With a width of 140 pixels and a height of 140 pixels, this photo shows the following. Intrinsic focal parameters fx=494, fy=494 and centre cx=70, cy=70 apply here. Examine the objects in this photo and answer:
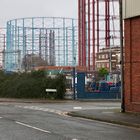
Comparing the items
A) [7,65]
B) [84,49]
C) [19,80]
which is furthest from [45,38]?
[19,80]

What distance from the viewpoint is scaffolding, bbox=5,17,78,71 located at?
107250 millimetres

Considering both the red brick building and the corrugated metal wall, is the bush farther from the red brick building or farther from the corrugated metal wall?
the corrugated metal wall

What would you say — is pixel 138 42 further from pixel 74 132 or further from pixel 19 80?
pixel 19 80

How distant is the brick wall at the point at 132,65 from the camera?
88.8ft

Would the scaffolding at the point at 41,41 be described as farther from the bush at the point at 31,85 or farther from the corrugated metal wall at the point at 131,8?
the corrugated metal wall at the point at 131,8

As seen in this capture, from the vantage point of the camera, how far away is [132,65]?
27562 millimetres

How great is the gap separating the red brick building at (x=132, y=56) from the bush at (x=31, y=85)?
18189 mm

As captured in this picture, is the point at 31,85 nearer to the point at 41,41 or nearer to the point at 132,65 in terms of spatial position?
the point at 132,65

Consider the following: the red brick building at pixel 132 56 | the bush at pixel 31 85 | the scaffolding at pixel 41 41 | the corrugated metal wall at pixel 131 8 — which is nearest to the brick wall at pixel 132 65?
the red brick building at pixel 132 56

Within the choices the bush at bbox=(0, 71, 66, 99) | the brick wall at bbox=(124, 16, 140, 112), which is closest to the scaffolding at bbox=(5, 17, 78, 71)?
the bush at bbox=(0, 71, 66, 99)

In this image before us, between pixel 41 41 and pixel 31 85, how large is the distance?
6363 cm

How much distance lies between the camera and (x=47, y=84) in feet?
152

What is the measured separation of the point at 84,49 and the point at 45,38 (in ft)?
84.5

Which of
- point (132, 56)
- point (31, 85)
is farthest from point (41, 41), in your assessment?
point (132, 56)
